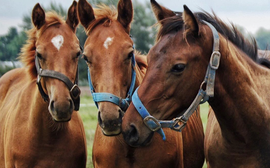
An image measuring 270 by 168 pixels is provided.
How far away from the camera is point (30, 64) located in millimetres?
4773

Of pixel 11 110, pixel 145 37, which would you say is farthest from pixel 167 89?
pixel 145 37

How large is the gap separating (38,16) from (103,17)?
0.86 meters

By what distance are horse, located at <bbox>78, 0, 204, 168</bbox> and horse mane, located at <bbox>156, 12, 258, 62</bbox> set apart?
0.59 m

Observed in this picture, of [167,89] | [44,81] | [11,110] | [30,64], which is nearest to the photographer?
[167,89]

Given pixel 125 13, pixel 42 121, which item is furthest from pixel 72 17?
pixel 42 121

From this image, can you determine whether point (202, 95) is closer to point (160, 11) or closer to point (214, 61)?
point (214, 61)

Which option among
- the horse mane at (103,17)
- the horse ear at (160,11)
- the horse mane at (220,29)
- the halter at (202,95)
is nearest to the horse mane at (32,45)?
the horse mane at (103,17)

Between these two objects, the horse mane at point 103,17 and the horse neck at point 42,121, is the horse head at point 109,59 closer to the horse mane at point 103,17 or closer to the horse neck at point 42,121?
the horse mane at point 103,17

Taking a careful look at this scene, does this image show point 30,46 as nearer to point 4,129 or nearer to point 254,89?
point 4,129

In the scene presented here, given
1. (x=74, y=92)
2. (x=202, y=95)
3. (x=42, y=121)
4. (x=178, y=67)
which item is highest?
(x=178, y=67)

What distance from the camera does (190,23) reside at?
3.30 meters

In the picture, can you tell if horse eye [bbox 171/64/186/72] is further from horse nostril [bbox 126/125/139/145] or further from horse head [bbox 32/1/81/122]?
horse head [bbox 32/1/81/122]

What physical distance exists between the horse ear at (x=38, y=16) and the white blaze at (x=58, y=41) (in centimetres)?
40

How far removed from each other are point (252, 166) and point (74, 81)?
216 centimetres
